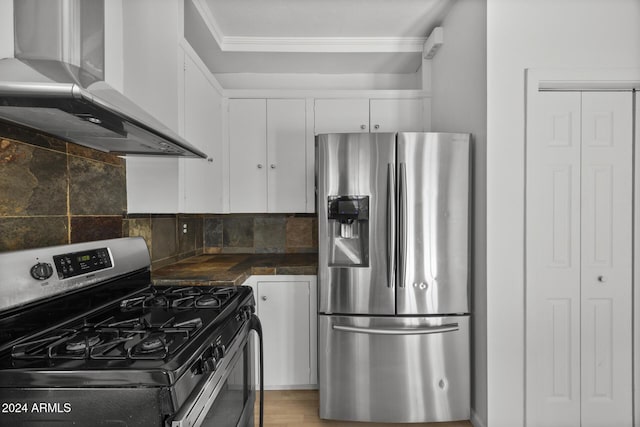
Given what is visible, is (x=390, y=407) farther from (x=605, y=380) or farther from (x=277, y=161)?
(x=277, y=161)

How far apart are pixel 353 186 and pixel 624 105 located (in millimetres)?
1504

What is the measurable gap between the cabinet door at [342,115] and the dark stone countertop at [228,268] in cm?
104

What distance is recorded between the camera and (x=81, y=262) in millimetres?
1292

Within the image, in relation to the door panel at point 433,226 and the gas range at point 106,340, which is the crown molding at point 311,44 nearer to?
the door panel at point 433,226

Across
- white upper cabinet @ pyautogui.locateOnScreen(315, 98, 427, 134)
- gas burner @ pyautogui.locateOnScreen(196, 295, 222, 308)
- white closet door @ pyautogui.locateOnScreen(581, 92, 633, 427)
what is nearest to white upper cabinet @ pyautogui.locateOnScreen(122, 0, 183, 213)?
gas burner @ pyautogui.locateOnScreen(196, 295, 222, 308)

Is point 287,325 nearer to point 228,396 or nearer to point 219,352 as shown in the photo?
point 228,396

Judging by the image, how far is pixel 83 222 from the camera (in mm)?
1608

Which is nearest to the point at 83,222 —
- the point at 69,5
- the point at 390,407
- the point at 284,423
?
the point at 69,5

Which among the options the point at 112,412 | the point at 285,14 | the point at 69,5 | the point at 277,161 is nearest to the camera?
the point at 112,412

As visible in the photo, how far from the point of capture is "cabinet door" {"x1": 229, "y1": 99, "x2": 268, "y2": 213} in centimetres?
278

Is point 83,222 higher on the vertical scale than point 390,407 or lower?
higher

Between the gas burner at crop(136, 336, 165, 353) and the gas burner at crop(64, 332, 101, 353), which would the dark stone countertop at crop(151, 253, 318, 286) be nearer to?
the gas burner at crop(64, 332, 101, 353)

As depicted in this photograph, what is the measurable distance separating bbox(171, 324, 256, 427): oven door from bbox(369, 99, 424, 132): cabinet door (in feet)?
6.31

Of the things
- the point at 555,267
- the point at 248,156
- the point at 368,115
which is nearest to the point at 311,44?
the point at 368,115
